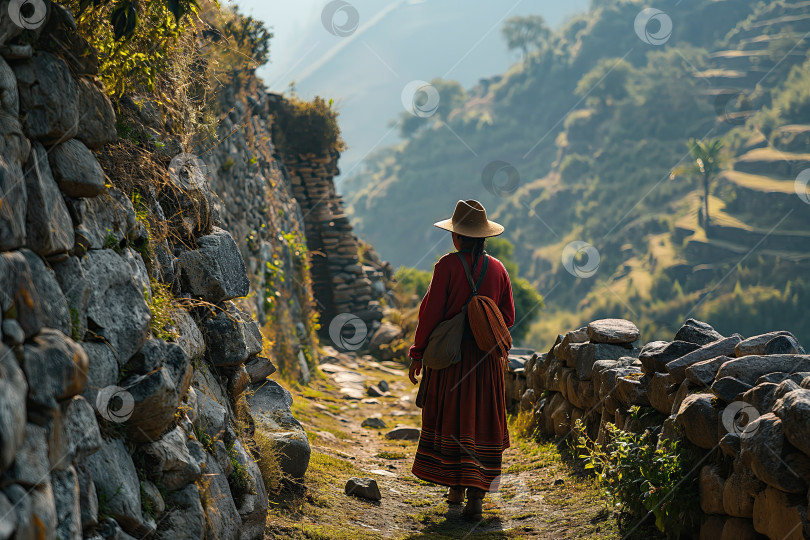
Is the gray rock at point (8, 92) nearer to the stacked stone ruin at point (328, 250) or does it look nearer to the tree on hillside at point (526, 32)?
the stacked stone ruin at point (328, 250)

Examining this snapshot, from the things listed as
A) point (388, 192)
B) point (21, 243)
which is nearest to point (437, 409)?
point (21, 243)

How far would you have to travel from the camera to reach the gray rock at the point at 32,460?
1802 millimetres

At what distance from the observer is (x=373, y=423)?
7.72 metres

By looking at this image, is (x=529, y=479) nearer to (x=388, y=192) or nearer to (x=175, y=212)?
(x=175, y=212)

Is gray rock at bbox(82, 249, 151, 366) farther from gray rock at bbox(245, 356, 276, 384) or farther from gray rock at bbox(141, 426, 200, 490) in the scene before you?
gray rock at bbox(245, 356, 276, 384)

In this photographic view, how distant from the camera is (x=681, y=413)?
349 centimetres

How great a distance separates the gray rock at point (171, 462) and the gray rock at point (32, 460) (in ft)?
2.52

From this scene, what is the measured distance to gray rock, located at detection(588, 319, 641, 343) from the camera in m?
5.55

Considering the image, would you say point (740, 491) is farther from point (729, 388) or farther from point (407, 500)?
point (407, 500)

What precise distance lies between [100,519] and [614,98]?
348 feet

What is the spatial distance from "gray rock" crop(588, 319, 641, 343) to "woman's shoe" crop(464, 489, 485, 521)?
1.75 meters

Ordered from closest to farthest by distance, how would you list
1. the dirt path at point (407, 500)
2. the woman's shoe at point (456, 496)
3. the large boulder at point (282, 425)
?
the dirt path at point (407, 500) < the large boulder at point (282, 425) < the woman's shoe at point (456, 496)

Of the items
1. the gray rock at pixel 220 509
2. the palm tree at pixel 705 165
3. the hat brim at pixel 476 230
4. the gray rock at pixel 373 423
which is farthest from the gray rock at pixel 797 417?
the palm tree at pixel 705 165

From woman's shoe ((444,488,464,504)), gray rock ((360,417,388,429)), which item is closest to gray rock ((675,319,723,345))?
woman's shoe ((444,488,464,504))
